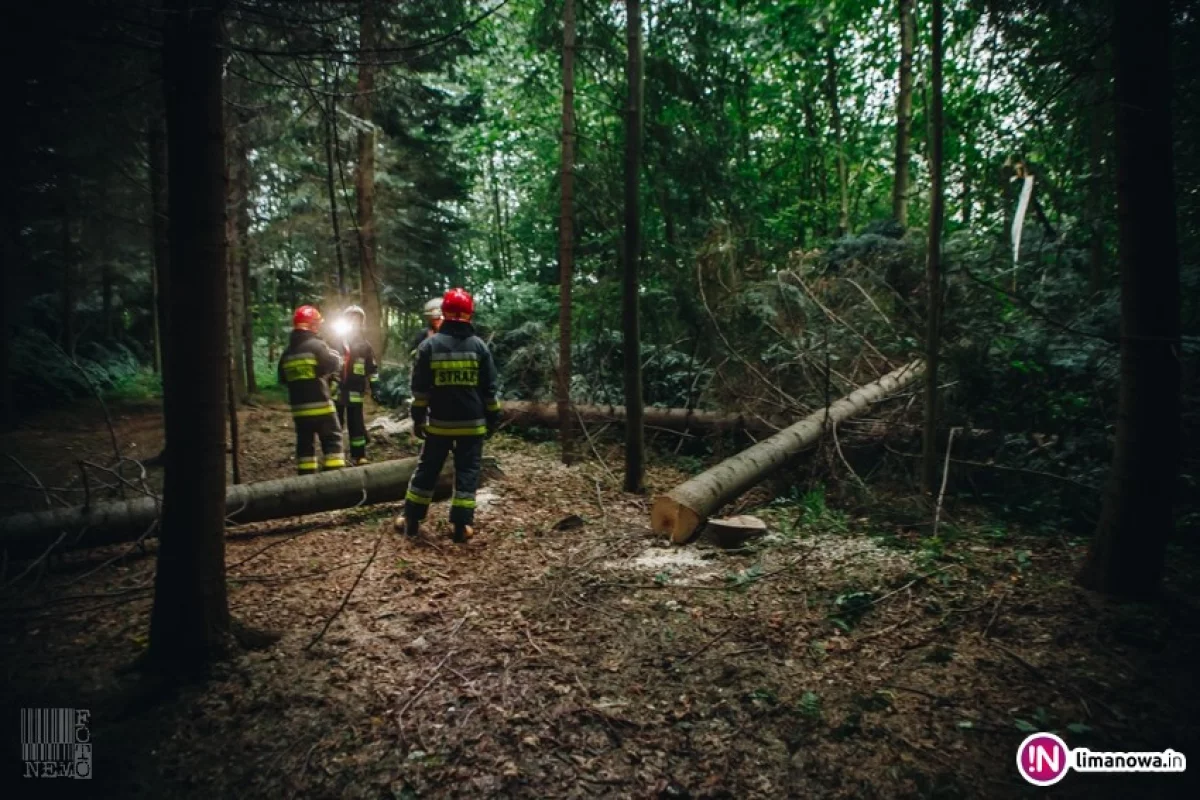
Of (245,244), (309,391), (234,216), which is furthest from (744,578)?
(245,244)

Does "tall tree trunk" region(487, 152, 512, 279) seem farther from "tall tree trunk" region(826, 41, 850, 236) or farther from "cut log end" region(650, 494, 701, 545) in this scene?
"cut log end" region(650, 494, 701, 545)

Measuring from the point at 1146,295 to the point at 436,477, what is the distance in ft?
→ 18.7

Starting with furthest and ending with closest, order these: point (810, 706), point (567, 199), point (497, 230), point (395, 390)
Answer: point (497, 230)
point (395, 390)
point (567, 199)
point (810, 706)

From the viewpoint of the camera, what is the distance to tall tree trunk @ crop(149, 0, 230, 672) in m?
3.02

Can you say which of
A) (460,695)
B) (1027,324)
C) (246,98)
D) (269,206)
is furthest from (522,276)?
(460,695)

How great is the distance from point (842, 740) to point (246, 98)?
8209mm

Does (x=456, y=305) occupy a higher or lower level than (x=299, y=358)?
higher

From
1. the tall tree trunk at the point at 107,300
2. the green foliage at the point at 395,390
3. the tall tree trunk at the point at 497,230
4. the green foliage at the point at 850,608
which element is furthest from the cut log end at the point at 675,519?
the tall tree trunk at the point at 497,230

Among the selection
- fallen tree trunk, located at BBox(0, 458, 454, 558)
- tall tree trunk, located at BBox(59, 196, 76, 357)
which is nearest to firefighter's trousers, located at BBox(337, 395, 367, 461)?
fallen tree trunk, located at BBox(0, 458, 454, 558)

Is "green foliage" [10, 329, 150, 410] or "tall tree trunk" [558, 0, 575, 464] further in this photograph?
"green foliage" [10, 329, 150, 410]

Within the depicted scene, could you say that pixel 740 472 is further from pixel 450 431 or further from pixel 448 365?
pixel 448 365

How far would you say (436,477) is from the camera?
579cm

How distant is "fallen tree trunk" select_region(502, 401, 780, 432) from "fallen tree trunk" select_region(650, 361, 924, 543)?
3.40 ft

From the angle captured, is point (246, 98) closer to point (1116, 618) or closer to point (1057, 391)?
point (1116, 618)
